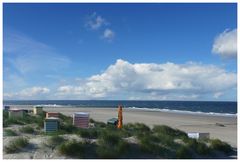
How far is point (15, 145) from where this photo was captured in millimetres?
10258

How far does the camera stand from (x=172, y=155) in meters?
10.8

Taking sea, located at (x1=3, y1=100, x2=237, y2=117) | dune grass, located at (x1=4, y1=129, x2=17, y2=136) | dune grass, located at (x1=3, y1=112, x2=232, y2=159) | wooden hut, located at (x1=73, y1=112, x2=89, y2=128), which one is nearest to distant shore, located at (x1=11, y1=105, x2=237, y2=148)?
dune grass, located at (x1=3, y1=112, x2=232, y2=159)

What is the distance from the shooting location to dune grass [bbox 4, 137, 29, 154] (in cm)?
1014

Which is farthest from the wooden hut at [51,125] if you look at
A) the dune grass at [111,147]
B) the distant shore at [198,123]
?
the distant shore at [198,123]

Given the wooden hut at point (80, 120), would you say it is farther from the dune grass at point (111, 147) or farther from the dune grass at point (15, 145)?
the dune grass at point (15, 145)

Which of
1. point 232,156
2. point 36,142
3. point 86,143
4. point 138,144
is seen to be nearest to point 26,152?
point 36,142

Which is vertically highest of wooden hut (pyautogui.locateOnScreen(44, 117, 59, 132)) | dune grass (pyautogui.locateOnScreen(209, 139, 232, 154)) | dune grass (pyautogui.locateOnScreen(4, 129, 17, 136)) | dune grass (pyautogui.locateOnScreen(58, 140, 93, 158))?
wooden hut (pyautogui.locateOnScreen(44, 117, 59, 132))

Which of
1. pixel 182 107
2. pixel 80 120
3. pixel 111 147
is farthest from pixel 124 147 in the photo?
pixel 182 107

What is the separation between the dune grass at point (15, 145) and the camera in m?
10.1

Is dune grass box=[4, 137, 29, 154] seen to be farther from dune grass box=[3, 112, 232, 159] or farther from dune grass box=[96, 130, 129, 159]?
dune grass box=[96, 130, 129, 159]

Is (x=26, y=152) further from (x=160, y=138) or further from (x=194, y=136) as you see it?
(x=194, y=136)

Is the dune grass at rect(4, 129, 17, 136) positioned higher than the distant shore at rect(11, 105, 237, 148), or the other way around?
the dune grass at rect(4, 129, 17, 136)

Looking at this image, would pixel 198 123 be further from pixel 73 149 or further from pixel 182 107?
pixel 182 107

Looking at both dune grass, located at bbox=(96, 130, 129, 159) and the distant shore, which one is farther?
the distant shore
